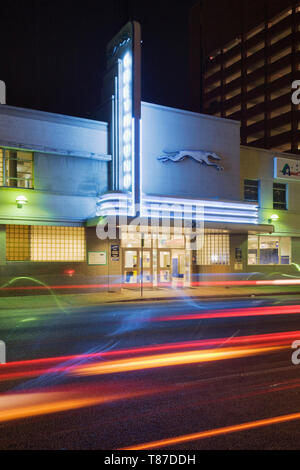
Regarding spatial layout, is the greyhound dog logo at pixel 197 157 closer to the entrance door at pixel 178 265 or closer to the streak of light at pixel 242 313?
the entrance door at pixel 178 265

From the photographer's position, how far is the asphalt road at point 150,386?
4.21m

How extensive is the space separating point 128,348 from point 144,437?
390 centimetres

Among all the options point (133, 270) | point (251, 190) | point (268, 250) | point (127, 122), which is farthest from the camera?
point (268, 250)

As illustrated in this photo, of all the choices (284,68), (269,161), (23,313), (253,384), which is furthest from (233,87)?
(253,384)

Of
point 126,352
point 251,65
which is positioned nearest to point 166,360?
point 126,352

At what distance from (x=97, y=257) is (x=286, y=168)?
14.7 m

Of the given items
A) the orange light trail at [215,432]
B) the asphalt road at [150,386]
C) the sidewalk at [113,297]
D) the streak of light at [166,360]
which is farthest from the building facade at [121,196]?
the orange light trail at [215,432]

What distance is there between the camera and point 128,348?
8047 millimetres

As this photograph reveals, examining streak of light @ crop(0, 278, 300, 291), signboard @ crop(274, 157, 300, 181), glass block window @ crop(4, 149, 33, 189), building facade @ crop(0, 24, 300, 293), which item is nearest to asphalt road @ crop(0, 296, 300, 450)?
streak of light @ crop(0, 278, 300, 291)

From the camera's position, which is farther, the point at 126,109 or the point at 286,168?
the point at 286,168

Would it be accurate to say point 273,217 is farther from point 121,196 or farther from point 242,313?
point 242,313

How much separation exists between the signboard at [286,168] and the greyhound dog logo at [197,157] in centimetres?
500

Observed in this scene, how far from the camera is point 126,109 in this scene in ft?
62.8
